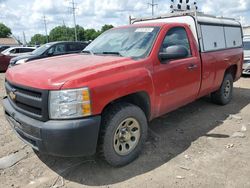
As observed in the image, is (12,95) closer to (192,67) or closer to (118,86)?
(118,86)

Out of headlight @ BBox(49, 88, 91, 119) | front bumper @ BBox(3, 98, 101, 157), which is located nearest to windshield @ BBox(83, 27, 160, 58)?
headlight @ BBox(49, 88, 91, 119)

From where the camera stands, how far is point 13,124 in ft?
12.2

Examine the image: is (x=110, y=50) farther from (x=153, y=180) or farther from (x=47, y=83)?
(x=153, y=180)

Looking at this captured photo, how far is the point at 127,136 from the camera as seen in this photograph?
12.4 feet

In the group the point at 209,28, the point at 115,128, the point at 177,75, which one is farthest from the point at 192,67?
the point at 115,128

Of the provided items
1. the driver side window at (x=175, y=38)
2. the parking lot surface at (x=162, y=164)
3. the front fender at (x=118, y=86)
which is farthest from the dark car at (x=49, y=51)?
the front fender at (x=118, y=86)

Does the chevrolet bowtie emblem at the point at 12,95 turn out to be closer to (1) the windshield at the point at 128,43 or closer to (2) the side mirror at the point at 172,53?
(1) the windshield at the point at 128,43

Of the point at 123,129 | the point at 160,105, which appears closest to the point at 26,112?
the point at 123,129

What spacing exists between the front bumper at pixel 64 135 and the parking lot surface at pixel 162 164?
1.68 feet

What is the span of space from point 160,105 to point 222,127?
1722 mm

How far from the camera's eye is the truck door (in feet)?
13.8

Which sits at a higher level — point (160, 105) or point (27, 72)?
point (27, 72)

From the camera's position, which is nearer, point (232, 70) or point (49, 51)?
point (232, 70)

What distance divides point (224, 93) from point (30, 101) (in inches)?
195
